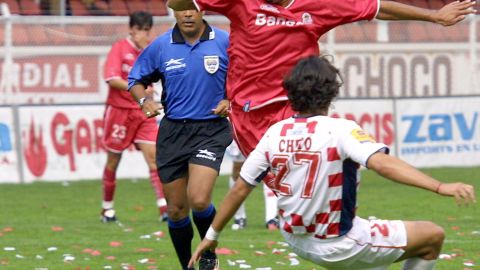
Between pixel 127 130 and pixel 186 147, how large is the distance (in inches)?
176

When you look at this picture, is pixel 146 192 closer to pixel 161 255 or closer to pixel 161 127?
pixel 161 255

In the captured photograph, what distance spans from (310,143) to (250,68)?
6.79 ft

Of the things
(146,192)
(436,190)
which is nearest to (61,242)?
(146,192)

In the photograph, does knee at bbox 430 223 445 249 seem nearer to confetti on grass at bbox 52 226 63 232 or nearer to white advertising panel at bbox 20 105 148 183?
confetti on grass at bbox 52 226 63 232

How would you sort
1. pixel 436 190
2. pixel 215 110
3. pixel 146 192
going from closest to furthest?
pixel 436 190
pixel 215 110
pixel 146 192

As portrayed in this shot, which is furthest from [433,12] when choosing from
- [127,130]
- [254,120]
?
[127,130]

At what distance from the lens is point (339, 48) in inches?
782

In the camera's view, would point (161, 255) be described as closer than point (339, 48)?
Yes

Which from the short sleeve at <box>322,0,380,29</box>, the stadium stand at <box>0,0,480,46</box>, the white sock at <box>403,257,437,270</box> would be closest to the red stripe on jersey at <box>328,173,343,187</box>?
the white sock at <box>403,257,437,270</box>

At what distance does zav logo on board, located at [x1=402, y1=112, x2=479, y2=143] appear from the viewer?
19.2 meters

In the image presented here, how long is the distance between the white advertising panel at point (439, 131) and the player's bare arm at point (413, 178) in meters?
13.2

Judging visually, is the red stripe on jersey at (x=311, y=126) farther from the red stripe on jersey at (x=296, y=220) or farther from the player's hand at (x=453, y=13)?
the player's hand at (x=453, y=13)

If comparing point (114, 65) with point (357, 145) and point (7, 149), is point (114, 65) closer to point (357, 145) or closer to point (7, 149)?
point (7, 149)

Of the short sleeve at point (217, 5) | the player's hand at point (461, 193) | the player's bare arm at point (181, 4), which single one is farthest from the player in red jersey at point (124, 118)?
the player's hand at point (461, 193)
